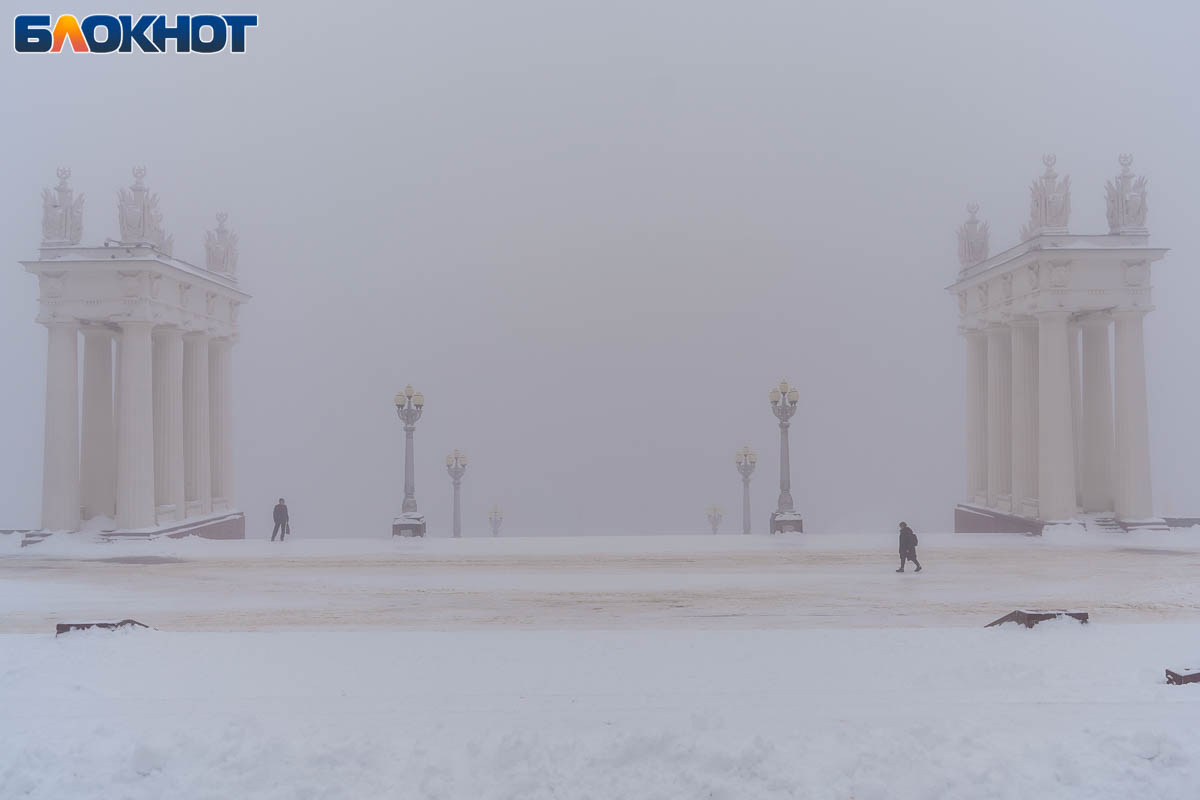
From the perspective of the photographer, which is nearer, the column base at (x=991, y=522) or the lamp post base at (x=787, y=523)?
the column base at (x=991, y=522)

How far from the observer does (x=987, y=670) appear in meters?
11.4

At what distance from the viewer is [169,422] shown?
2925 cm

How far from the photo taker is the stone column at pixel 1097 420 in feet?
95.6

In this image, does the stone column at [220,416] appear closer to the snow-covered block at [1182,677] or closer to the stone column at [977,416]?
the stone column at [977,416]

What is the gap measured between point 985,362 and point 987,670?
25.1 m

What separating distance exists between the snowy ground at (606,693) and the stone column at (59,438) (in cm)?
985

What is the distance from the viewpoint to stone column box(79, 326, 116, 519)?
2878 centimetres

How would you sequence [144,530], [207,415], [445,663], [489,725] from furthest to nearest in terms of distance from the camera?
[207,415] < [144,530] < [445,663] < [489,725]

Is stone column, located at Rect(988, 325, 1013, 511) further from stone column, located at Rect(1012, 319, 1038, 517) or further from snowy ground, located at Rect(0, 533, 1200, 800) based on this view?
snowy ground, located at Rect(0, 533, 1200, 800)

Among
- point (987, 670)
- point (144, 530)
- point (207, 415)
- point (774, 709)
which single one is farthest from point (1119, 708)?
point (207, 415)

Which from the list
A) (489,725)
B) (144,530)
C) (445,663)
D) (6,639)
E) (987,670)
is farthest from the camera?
(144,530)

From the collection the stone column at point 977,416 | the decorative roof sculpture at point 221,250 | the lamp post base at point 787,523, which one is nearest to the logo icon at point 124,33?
the decorative roof sculpture at point 221,250

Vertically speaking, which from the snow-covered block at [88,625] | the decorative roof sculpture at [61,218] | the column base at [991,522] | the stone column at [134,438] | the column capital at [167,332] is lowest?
the column base at [991,522]

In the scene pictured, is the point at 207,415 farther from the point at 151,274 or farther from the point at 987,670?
the point at 987,670
